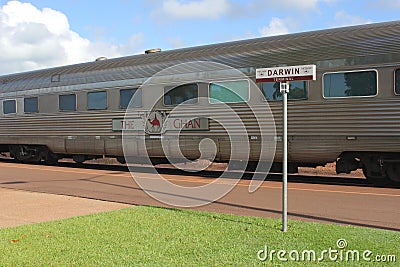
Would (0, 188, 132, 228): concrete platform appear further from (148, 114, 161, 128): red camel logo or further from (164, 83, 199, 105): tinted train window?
(164, 83, 199, 105): tinted train window

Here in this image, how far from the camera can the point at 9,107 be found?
69.1ft

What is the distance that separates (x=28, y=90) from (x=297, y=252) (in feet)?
54.9

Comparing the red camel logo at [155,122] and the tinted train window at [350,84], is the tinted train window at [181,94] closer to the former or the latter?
the red camel logo at [155,122]

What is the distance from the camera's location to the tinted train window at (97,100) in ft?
56.0

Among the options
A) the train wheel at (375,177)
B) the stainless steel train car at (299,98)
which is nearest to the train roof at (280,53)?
the stainless steel train car at (299,98)

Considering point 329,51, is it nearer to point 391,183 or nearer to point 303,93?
point 303,93

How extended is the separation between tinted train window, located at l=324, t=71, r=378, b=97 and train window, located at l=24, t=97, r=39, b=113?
11982 millimetres

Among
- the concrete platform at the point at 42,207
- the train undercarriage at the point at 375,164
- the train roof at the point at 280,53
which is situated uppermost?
the train roof at the point at 280,53

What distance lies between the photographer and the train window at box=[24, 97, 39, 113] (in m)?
19.8

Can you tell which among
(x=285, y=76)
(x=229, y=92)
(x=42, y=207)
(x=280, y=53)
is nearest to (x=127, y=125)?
(x=229, y=92)

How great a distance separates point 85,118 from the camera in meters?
17.7

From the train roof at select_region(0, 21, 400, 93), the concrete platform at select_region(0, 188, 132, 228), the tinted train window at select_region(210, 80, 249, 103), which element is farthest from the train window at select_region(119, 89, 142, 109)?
the concrete platform at select_region(0, 188, 132, 228)

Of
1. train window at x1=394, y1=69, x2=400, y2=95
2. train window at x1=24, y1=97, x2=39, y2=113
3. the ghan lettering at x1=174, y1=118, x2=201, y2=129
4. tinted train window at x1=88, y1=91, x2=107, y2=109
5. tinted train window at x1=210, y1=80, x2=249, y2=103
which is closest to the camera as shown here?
train window at x1=394, y1=69, x2=400, y2=95

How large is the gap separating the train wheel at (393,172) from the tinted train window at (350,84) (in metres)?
1.86
